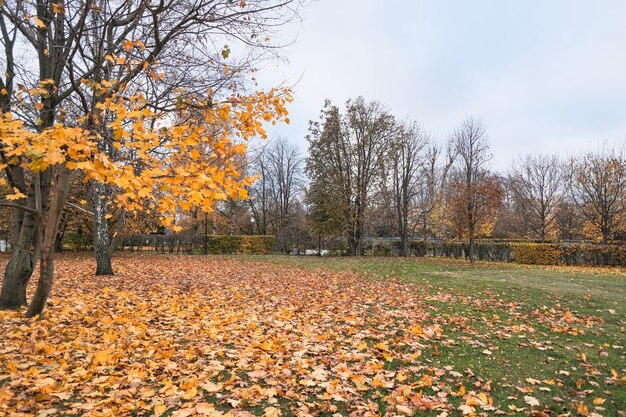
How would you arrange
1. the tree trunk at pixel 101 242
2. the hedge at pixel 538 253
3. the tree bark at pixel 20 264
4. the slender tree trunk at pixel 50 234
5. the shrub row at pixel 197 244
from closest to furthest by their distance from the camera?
the slender tree trunk at pixel 50 234 → the tree bark at pixel 20 264 → the tree trunk at pixel 101 242 → the hedge at pixel 538 253 → the shrub row at pixel 197 244

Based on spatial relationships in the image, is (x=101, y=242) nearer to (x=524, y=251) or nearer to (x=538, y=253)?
(x=524, y=251)

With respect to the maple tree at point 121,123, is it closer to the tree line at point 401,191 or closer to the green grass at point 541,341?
the green grass at point 541,341

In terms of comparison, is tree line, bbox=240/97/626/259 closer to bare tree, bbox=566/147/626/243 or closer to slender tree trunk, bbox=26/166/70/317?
bare tree, bbox=566/147/626/243

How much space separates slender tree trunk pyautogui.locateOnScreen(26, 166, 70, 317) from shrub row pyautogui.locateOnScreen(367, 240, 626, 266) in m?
23.6

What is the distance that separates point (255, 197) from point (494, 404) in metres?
38.7

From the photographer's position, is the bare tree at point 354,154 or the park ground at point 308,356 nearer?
the park ground at point 308,356

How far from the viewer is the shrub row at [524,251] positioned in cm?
2059

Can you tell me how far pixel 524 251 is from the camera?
22875 mm

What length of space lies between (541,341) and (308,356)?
3510 mm

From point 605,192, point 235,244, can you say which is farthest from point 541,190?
point 235,244

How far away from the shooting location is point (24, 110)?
19.7ft

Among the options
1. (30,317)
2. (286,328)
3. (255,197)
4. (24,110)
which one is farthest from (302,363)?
(255,197)

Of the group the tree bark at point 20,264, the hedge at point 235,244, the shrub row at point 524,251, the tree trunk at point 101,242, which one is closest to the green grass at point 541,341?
the tree bark at point 20,264

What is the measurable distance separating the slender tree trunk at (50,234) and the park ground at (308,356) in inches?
17.7
